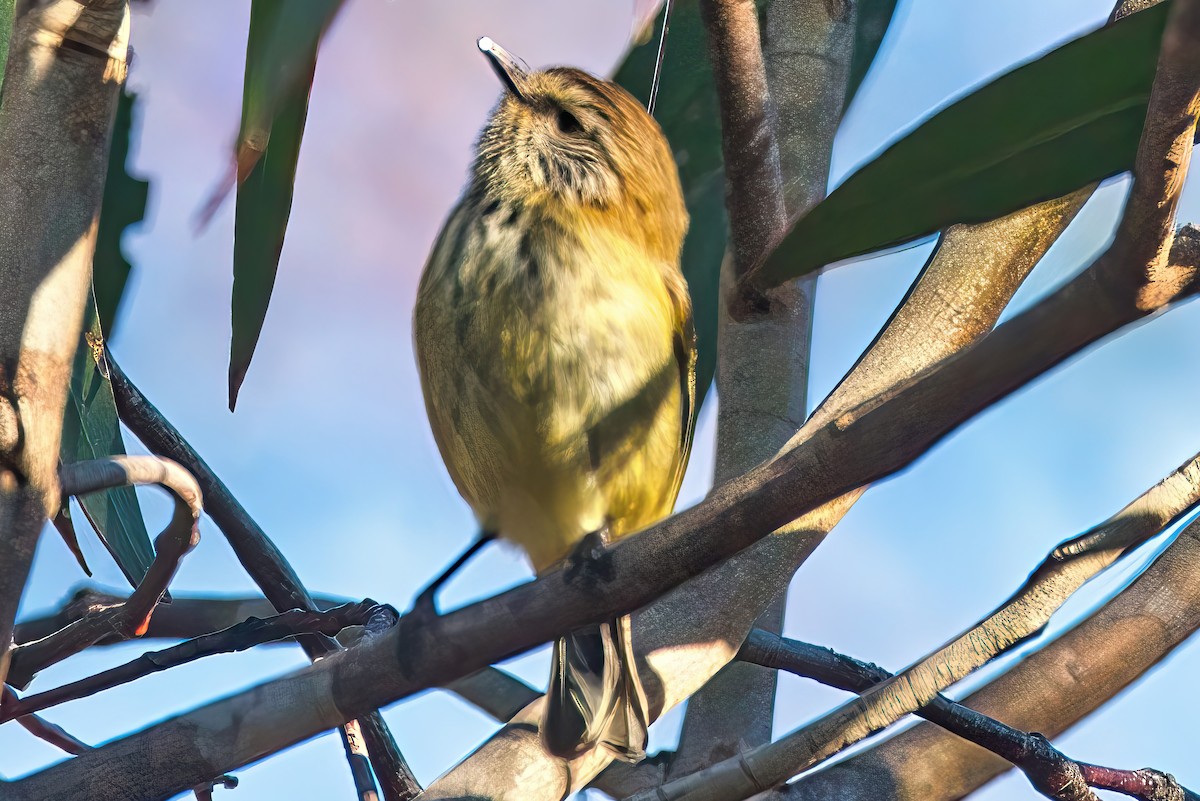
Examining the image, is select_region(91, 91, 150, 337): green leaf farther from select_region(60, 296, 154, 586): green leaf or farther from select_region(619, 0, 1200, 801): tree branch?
select_region(619, 0, 1200, 801): tree branch

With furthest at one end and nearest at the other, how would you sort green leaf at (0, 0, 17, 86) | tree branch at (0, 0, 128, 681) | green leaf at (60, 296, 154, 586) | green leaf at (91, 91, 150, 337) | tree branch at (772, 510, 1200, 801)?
green leaf at (91, 91, 150, 337)
green leaf at (60, 296, 154, 586)
tree branch at (772, 510, 1200, 801)
green leaf at (0, 0, 17, 86)
tree branch at (0, 0, 128, 681)

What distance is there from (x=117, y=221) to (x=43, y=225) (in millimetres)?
985

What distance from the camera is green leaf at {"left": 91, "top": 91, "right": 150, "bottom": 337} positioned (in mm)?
1825

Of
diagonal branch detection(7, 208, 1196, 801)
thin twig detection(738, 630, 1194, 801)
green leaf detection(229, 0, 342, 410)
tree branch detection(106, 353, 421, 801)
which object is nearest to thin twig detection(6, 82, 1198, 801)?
diagonal branch detection(7, 208, 1196, 801)

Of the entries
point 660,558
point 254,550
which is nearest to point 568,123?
point 254,550

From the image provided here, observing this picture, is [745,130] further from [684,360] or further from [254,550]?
[254,550]

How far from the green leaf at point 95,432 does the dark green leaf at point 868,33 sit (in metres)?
1.41

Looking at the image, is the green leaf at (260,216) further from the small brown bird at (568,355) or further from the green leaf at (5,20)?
the small brown bird at (568,355)

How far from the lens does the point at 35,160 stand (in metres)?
0.94

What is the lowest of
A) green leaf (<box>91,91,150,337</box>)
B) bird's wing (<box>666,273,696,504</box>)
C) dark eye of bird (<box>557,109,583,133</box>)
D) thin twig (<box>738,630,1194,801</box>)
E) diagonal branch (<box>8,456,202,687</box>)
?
thin twig (<box>738,630,1194,801</box>)

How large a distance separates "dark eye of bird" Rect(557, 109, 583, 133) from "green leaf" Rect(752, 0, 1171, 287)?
116cm

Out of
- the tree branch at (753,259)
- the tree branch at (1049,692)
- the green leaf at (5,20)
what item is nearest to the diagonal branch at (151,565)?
the green leaf at (5,20)

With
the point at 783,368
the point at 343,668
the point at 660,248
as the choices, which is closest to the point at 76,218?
the point at 343,668

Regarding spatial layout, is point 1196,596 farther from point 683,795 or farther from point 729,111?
point 729,111
